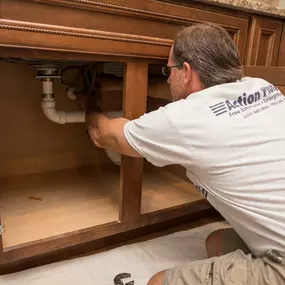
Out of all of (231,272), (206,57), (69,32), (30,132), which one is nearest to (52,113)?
(30,132)

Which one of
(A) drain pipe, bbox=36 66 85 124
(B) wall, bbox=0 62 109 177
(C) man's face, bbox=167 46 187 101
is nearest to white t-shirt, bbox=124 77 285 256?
(C) man's face, bbox=167 46 187 101

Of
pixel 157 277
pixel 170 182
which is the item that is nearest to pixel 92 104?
pixel 170 182

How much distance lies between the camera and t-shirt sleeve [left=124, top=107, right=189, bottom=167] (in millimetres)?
708

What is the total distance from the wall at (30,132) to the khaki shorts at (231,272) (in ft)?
2.69

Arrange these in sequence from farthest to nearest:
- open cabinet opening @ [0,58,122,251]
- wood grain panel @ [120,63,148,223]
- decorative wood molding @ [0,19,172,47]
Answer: open cabinet opening @ [0,58,122,251]
wood grain panel @ [120,63,148,223]
decorative wood molding @ [0,19,172,47]

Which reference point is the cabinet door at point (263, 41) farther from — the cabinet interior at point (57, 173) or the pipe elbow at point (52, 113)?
the pipe elbow at point (52, 113)

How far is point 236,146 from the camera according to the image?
0.69 metres

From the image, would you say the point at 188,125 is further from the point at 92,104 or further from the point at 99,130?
the point at 92,104

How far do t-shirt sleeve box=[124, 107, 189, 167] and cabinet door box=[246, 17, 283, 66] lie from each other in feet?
2.40

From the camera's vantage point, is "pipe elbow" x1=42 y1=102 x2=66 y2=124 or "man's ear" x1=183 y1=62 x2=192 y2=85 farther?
"pipe elbow" x1=42 y1=102 x2=66 y2=124

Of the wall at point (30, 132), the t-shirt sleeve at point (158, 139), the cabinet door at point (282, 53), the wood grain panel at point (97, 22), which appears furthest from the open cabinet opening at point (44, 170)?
the cabinet door at point (282, 53)

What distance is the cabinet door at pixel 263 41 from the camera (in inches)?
49.6

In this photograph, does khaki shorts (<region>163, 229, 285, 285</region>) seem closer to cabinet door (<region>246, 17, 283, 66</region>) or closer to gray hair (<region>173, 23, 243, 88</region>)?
gray hair (<region>173, 23, 243, 88</region>)

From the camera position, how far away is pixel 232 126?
68cm
